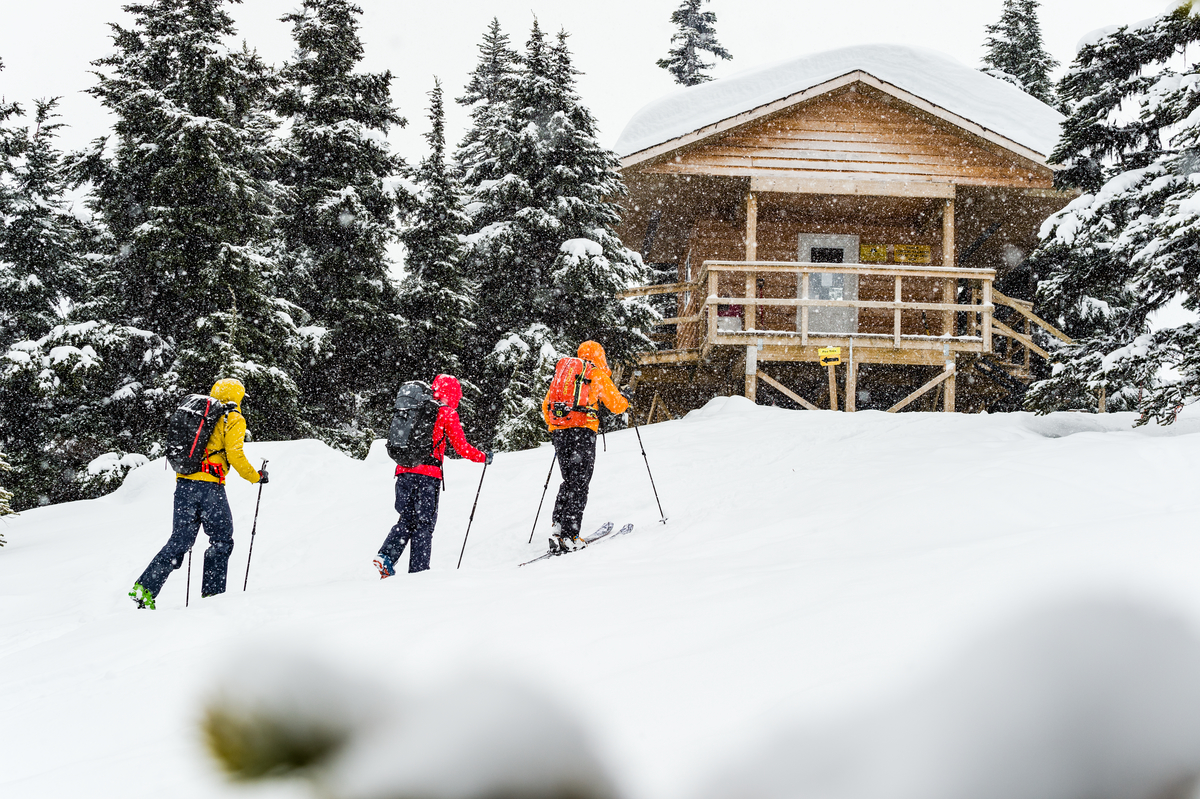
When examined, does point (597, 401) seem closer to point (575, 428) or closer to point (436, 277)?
point (575, 428)

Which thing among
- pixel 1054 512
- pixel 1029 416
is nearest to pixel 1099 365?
pixel 1029 416

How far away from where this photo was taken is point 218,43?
1598cm

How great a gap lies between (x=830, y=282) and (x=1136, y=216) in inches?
364

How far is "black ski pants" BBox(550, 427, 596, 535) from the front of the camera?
7.38 meters

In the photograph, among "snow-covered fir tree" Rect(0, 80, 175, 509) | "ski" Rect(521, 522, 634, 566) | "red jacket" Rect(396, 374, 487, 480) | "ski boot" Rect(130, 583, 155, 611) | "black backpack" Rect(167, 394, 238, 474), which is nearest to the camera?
"ski boot" Rect(130, 583, 155, 611)

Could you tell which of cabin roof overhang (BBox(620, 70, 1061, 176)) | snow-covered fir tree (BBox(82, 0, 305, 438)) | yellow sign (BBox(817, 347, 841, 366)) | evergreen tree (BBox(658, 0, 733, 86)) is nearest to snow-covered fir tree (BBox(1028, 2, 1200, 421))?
yellow sign (BBox(817, 347, 841, 366))

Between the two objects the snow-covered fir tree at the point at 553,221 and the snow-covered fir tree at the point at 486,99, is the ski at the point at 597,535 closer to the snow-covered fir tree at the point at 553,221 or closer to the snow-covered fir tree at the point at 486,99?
the snow-covered fir tree at the point at 553,221

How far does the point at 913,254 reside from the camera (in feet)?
60.6

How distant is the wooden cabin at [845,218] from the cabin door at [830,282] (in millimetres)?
32

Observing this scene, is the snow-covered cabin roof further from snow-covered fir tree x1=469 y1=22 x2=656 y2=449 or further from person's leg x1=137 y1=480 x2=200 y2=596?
person's leg x1=137 y1=480 x2=200 y2=596

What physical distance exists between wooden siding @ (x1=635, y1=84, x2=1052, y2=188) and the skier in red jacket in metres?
10.9

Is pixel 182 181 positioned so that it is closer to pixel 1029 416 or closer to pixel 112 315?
pixel 112 315

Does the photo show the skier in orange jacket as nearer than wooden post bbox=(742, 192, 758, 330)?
Yes

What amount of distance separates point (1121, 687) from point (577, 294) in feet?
45.1
